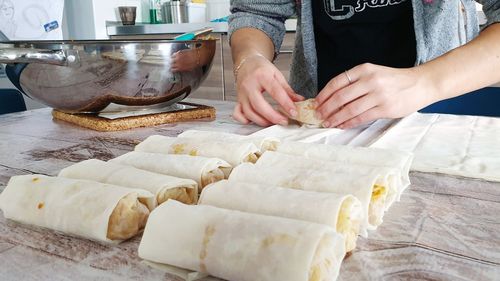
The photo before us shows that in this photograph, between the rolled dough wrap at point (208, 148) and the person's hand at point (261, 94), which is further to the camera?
the person's hand at point (261, 94)

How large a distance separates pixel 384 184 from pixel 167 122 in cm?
80

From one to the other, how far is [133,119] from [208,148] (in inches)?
17.4

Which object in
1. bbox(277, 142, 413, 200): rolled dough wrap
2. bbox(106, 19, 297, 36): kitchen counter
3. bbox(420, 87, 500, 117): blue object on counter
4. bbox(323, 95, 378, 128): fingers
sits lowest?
bbox(420, 87, 500, 117): blue object on counter

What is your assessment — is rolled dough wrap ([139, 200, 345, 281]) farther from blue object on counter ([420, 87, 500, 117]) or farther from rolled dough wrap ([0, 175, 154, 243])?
blue object on counter ([420, 87, 500, 117])

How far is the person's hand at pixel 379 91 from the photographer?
1.02 metres

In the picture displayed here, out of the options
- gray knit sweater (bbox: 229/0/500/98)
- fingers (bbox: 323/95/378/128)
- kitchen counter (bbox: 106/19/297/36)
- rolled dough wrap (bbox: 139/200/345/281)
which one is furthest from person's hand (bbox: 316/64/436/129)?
kitchen counter (bbox: 106/19/297/36)

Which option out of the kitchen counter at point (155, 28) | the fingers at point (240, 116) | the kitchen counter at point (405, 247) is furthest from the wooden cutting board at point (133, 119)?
the kitchen counter at point (155, 28)

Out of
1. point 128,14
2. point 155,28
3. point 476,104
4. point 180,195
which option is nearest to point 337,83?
point 180,195

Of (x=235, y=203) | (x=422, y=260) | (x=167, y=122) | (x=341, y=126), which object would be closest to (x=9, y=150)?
(x=167, y=122)

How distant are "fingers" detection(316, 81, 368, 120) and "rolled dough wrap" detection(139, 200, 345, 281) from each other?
55 centimetres

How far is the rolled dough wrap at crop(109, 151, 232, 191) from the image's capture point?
0.80 meters

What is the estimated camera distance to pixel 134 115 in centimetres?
131

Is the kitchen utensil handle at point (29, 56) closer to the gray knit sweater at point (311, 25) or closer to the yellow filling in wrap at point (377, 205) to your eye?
the gray knit sweater at point (311, 25)

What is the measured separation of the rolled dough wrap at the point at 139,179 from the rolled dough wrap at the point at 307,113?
1.64 feet
